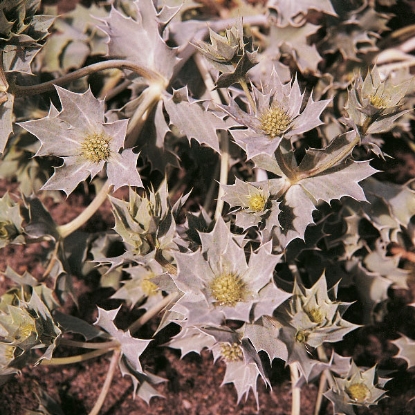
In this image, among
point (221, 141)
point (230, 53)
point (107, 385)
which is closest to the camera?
point (230, 53)

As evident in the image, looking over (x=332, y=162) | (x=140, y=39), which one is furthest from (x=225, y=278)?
(x=140, y=39)

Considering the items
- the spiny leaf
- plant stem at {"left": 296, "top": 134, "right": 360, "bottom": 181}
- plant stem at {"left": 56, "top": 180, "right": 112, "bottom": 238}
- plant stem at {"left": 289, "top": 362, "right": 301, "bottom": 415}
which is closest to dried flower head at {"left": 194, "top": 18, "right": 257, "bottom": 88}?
plant stem at {"left": 296, "top": 134, "right": 360, "bottom": 181}

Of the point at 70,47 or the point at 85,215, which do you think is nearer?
the point at 85,215

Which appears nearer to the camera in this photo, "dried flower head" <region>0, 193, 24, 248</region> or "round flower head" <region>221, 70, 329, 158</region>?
"round flower head" <region>221, 70, 329, 158</region>

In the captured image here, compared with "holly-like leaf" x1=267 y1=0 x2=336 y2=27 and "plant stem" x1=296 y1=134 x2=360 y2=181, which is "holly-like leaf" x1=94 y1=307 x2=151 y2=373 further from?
"holly-like leaf" x1=267 y1=0 x2=336 y2=27

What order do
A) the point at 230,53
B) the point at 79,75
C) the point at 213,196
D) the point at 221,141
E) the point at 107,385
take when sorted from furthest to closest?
the point at 213,196, the point at 221,141, the point at 107,385, the point at 79,75, the point at 230,53

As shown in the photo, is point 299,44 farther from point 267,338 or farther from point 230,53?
point 267,338

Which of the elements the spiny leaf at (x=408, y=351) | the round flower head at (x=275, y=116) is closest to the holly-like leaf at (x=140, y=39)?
the round flower head at (x=275, y=116)

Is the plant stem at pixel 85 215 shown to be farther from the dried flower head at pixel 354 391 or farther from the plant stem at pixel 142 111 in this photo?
the dried flower head at pixel 354 391
